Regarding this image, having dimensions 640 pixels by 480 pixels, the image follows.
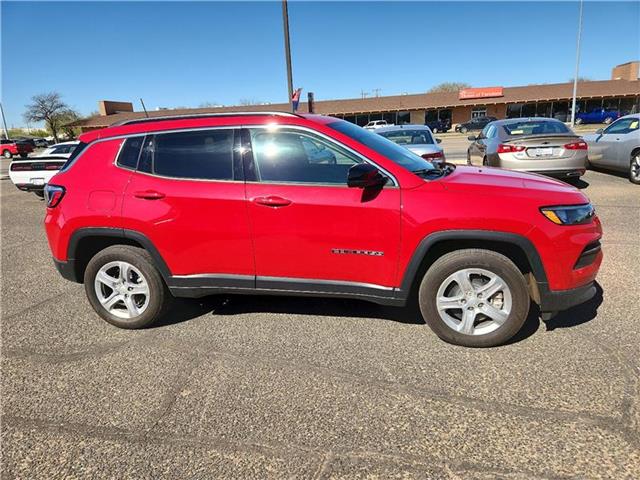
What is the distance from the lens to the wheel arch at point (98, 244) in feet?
11.9

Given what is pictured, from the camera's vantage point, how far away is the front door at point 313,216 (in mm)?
3186

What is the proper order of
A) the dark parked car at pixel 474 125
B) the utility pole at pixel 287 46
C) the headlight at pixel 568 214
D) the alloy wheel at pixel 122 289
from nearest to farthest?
the headlight at pixel 568 214 < the alloy wheel at pixel 122 289 < the utility pole at pixel 287 46 < the dark parked car at pixel 474 125

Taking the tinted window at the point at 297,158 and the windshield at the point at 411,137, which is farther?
the windshield at the point at 411,137

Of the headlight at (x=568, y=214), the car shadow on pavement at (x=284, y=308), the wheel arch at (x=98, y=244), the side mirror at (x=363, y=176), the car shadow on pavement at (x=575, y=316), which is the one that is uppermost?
the side mirror at (x=363, y=176)

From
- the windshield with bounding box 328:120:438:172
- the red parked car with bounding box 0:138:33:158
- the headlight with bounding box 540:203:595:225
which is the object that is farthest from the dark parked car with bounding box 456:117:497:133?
the headlight with bounding box 540:203:595:225

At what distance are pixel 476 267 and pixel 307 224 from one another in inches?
50.2

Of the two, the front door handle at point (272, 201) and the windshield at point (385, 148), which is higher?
the windshield at point (385, 148)

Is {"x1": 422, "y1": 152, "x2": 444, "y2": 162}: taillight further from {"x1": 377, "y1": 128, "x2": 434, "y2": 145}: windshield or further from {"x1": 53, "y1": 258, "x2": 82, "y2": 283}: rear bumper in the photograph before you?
{"x1": 53, "y1": 258, "x2": 82, "y2": 283}: rear bumper

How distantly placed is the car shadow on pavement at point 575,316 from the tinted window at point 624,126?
7771mm

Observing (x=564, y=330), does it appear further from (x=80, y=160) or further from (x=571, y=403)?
(x=80, y=160)

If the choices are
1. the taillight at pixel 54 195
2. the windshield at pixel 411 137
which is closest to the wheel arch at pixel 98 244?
the taillight at pixel 54 195

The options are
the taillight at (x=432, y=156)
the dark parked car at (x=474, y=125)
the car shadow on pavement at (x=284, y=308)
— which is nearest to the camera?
the car shadow on pavement at (x=284, y=308)

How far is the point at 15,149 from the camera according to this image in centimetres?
3891

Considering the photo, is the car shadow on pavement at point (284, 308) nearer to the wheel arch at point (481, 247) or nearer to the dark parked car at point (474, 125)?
the wheel arch at point (481, 247)
